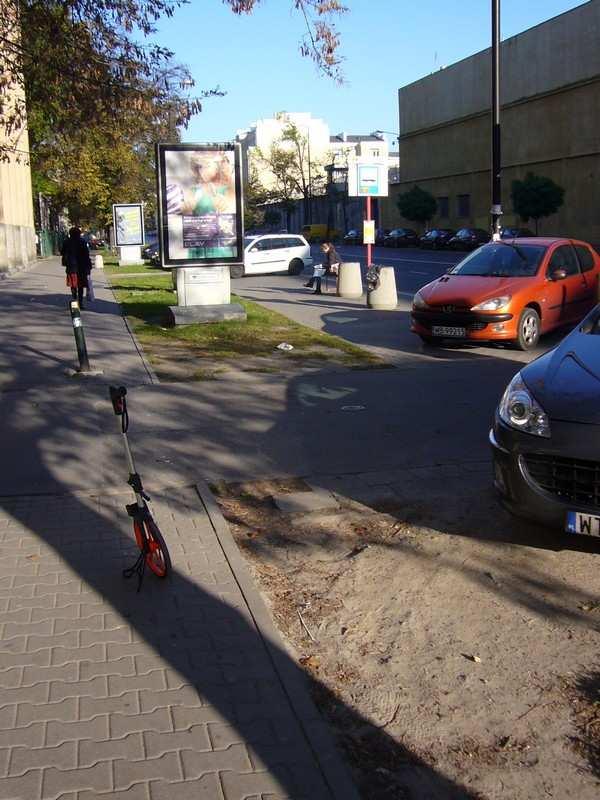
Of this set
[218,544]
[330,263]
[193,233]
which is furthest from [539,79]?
[218,544]

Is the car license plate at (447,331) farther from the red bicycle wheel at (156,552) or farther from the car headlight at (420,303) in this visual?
the red bicycle wheel at (156,552)

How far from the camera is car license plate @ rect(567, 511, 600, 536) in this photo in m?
4.62

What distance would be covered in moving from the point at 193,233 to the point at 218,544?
11660mm

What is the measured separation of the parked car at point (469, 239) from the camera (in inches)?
2154

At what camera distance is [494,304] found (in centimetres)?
1238

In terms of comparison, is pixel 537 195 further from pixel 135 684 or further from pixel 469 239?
pixel 135 684

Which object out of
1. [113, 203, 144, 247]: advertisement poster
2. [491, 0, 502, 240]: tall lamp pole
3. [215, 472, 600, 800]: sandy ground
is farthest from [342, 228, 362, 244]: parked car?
[215, 472, 600, 800]: sandy ground

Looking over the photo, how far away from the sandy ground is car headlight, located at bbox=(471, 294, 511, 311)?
613cm

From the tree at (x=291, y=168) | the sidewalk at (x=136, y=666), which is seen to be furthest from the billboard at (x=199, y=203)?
the tree at (x=291, y=168)

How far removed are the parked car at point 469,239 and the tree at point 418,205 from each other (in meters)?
14.9

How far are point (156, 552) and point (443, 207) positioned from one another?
229 ft

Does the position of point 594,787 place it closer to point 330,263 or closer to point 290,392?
point 290,392

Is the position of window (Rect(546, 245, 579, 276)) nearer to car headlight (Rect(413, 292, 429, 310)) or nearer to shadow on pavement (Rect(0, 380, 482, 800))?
car headlight (Rect(413, 292, 429, 310))

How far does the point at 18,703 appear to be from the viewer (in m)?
3.69
